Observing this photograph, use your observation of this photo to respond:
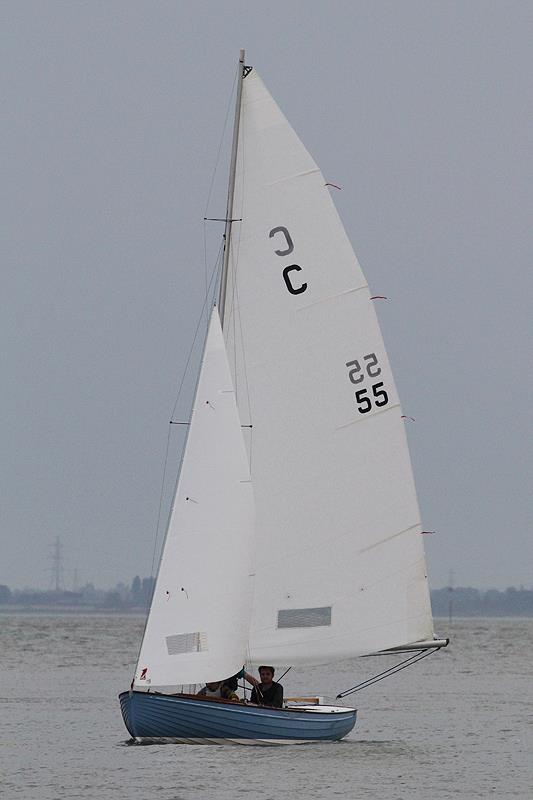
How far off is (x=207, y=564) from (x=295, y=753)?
12.6ft

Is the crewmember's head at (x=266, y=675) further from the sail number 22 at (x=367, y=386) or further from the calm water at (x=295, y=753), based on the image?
the sail number 22 at (x=367, y=386)

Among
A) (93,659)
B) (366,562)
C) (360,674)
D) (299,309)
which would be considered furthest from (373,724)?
(93,659)

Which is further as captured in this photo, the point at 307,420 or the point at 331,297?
the point at 307,420

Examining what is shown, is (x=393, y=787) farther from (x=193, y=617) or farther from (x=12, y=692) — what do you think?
(x=12, y=692)

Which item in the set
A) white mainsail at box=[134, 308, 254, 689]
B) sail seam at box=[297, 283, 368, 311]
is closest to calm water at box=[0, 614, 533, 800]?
white mainsail at box=[134, 308, 254, 689]

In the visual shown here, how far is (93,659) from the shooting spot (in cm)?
7831

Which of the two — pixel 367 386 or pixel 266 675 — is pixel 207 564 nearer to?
pixel 266 675

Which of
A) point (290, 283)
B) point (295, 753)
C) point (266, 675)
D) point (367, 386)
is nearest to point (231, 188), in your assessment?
point (290, 283)

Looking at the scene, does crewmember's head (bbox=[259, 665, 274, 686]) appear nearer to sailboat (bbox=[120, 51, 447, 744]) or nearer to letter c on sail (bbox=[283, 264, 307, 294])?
sailboat (bbox=[120, 51, 447, 744])

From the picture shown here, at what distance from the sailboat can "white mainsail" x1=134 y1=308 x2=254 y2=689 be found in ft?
1.27

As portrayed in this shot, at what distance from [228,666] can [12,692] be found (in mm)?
25422

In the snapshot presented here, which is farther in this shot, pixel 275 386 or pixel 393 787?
pixel 275 386

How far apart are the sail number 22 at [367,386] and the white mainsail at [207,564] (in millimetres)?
2578

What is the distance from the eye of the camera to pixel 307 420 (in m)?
31.2
